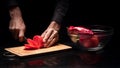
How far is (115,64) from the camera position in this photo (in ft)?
4.38

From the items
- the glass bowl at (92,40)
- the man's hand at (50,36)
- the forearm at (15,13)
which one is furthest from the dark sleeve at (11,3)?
the glass bowl at (92,40)

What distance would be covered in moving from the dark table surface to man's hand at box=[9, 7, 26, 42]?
114 millimetres

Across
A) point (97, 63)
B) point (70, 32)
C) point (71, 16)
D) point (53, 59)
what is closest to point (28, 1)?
point (71, 16)

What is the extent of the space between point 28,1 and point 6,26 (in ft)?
0.67

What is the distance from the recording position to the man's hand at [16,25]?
1577 mm

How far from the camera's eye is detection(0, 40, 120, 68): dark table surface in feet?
4.31

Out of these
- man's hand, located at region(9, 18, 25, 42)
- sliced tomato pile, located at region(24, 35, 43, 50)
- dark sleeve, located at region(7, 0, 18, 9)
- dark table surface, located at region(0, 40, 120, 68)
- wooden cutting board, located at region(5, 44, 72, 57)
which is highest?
dark sleeve, located at region(7, 0, 18, 9)

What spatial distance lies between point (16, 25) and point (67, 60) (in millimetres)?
366

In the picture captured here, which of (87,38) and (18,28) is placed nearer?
(87,38)

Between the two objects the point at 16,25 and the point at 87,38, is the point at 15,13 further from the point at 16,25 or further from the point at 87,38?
the point at 87,38

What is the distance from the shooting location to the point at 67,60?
1391 millimetres

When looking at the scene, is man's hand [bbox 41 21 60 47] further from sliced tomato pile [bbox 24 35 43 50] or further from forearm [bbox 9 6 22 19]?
forearm [bbox 9 6 22 19]

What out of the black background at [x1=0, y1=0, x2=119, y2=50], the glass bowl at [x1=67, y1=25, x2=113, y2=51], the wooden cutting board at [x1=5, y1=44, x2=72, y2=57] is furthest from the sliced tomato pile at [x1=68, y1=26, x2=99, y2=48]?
the black background at [x1=0, y1=0, x2=119, y2=50]

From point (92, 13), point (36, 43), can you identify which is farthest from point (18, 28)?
point (92, 13)
